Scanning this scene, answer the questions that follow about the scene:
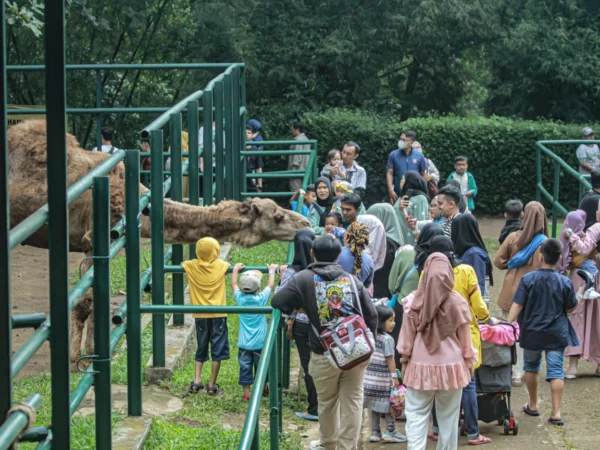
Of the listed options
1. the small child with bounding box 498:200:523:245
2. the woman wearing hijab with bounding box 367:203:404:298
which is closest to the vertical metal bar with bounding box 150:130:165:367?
the woman wearing hijab with bounding box 367:203:404:298

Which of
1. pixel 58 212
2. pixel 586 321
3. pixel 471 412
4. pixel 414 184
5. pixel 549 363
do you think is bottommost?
pixel 471 412

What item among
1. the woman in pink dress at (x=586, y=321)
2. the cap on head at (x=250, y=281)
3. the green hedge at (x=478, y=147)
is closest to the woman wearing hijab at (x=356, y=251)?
the cap on head at (x=250, y=281)

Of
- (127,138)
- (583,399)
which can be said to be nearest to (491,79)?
(127,138)

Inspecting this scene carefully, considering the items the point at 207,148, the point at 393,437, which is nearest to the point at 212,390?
the point at 393,437

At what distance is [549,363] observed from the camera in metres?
7.94

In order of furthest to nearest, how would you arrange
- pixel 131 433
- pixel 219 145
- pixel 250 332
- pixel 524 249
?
pixel 219 145 → pixel 524 249 → pixel 250 332 → pixel 131 433

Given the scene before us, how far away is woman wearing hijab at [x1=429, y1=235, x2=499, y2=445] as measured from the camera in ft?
22.7

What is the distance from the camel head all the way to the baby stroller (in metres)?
2.01

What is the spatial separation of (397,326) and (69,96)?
11.6m

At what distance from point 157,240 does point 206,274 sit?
445 mm

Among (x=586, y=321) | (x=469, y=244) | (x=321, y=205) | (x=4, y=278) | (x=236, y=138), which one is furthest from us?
(x=236, y=138)

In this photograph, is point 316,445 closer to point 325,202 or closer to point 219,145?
point 325,202

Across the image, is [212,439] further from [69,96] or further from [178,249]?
[69,96]

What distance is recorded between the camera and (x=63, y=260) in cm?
298
